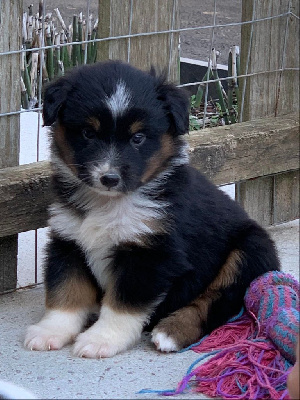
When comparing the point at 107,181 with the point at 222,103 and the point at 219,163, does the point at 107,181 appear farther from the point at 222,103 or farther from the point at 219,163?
the point at 222,103

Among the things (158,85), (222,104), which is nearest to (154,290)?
(158,85)

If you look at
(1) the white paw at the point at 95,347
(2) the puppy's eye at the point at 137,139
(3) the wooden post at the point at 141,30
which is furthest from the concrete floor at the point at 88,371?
(3) the wooden post at the point at 141,30

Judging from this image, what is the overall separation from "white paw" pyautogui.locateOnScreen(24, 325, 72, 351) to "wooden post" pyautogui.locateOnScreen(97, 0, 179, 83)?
170cm

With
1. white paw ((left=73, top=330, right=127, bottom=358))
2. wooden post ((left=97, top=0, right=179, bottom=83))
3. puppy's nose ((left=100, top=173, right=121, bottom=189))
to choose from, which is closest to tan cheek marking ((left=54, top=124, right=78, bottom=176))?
puppy's nose ((left=100, top=173, right=121, bottom=189))

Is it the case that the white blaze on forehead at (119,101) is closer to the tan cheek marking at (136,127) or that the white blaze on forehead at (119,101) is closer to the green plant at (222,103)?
the tan cheek marking at (136,127)

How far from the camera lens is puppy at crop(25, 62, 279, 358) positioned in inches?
137

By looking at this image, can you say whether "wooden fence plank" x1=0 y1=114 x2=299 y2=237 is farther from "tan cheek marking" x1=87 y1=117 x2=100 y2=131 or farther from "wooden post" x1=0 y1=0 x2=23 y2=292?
"tan cheek marking" x1=87 y1=117 x2=100 y2=131

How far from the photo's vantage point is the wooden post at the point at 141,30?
448 cm

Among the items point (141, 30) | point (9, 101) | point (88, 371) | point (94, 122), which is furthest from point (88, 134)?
point (141, 30)

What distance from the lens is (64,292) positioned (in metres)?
3.73

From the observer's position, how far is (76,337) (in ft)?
12.1

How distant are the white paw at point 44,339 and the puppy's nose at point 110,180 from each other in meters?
0.77

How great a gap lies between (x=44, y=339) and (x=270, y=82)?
271cm

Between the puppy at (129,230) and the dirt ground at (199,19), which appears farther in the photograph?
the dirt ground at (199,19)
